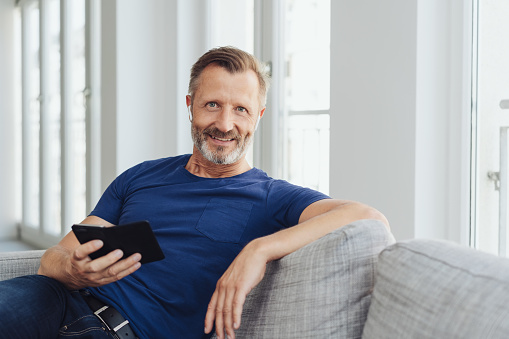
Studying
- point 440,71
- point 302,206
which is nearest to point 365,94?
point 440,71

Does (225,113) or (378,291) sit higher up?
(225,113)

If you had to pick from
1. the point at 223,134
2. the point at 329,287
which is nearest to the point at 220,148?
the point at 223,134

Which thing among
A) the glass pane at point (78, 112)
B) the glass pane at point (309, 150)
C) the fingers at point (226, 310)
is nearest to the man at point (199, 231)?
the fingers at point (226, 310)

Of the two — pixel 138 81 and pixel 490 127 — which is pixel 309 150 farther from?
pixel 138 81

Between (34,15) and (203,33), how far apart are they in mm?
3262

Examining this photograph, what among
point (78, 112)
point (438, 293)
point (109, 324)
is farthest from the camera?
point (78, 112)

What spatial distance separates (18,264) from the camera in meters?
1.74

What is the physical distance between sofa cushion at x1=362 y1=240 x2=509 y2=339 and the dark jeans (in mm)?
754

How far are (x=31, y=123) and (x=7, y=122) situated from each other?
0.37 metres

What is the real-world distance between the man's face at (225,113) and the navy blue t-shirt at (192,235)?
0.09 meters

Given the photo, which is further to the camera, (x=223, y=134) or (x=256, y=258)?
(x=223, y=134)

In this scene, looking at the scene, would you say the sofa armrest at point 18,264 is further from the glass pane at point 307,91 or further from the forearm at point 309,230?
the glass pane at point 307,91

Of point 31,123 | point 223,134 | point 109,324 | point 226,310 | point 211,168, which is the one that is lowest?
point 109,324

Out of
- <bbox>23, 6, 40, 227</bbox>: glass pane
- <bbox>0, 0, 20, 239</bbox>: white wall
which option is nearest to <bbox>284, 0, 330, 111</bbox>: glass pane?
<bbox>23, 6, 40, 227</bbox>: glass pane
